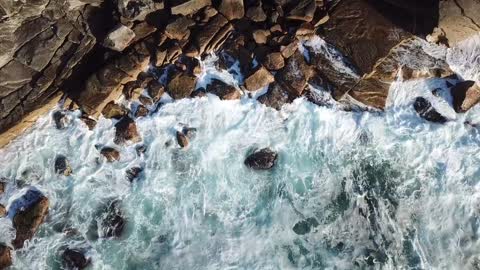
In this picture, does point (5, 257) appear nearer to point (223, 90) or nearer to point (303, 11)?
point (223, 90)

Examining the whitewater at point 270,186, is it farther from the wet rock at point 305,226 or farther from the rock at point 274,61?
the rock at point 274,61

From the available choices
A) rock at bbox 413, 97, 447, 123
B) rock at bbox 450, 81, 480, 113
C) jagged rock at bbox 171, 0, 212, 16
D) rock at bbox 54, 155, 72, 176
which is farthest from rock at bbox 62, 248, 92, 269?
rock at bbox 450, 81, 480, 113

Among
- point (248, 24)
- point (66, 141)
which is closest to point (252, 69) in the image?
point (248, 24)

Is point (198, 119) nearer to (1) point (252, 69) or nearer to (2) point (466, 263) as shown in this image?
(1) point (252, 69)

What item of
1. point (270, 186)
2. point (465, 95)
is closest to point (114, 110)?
point (270, 186)

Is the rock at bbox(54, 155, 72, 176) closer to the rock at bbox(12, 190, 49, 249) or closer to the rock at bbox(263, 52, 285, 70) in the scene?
the rock at bbox(12, 190, 49, 249)

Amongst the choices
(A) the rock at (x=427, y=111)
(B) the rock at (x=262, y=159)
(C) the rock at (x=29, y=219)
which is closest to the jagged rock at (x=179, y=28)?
(B) the rock at (x=262, y=159)
